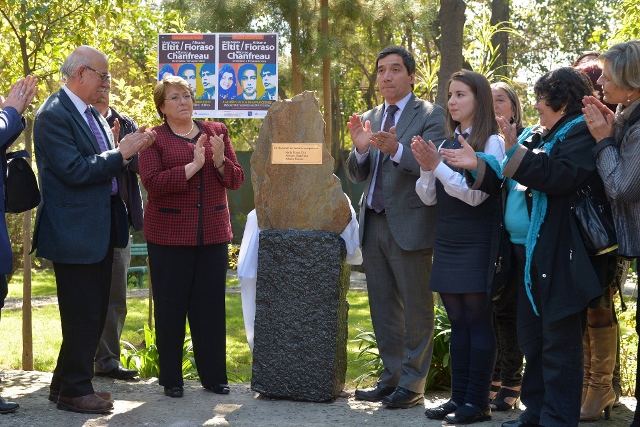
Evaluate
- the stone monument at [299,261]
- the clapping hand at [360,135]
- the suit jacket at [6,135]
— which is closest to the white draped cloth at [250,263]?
the stone monument at [299,261]

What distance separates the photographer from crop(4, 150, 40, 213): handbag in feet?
15.5

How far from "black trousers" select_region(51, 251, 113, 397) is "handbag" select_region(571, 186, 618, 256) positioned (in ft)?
8.88

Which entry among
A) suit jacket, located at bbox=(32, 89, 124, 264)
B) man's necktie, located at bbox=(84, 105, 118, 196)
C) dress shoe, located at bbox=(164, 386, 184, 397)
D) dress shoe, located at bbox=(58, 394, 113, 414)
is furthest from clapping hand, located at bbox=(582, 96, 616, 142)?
dress shoe, located at bbox=(58, 394, 113, 414)

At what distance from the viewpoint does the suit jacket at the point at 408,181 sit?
5.04m

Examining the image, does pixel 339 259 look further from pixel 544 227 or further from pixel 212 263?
pixel 544 227

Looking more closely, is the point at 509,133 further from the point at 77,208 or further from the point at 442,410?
the point at 77,208

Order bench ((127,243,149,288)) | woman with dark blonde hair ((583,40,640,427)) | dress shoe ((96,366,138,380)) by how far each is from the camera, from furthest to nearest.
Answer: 1. bench ((127,243,149,288))
2. dress shoe ((96,366,138,380))
3. woman with dark blonde hair ((583,40,640,427))

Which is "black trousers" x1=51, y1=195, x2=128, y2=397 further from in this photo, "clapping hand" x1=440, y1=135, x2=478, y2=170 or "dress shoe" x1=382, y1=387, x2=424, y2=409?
"clapping hand" x1=440, y1=135, x2=478, y2=170

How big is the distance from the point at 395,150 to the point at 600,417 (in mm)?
1949

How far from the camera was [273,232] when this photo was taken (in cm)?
527

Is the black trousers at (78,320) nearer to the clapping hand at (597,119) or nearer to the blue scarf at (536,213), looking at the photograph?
the blue scarf at (536,213)

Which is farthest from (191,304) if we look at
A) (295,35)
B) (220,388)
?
(295,35)

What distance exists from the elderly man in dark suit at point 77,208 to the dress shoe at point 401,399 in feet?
5.40

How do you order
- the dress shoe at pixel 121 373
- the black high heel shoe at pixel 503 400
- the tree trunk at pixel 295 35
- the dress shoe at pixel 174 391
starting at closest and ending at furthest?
the black high heel shoe at pixel 503 400
the dress shoe at pixel 174 391
the dress shoe at pixel 121 373
the tree trunk at pixel 295 35
